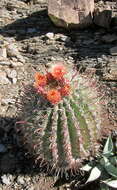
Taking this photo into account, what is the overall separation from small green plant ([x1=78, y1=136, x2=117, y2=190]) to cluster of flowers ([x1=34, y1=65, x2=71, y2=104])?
666 millimetres

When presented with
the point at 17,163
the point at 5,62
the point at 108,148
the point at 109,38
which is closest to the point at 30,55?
the point at 5,62


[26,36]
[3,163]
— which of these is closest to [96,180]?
[3,163]

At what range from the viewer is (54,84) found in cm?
288

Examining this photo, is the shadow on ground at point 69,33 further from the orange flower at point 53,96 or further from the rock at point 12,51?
the orange flower at point 53,96

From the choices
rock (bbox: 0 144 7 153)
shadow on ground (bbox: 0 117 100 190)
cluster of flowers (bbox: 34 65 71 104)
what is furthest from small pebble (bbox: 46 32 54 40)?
cluster of flowers (bbox: 34 65 71 104)

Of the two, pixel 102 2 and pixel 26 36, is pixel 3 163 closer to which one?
pixel 26 36

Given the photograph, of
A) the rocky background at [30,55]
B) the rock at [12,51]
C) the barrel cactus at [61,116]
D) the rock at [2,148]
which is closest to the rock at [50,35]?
the rocky background at [30,55]

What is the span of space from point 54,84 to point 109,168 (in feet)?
2.62

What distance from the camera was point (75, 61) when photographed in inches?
180

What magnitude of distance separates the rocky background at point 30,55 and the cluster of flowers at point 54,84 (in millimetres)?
903

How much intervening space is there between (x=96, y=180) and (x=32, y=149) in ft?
1.80

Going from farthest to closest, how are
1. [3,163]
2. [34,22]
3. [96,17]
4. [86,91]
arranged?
[34,22], [96,17], [3,163], [86,91]

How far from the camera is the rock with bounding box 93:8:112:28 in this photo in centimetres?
494

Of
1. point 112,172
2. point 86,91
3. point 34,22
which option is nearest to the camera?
point 86,91
